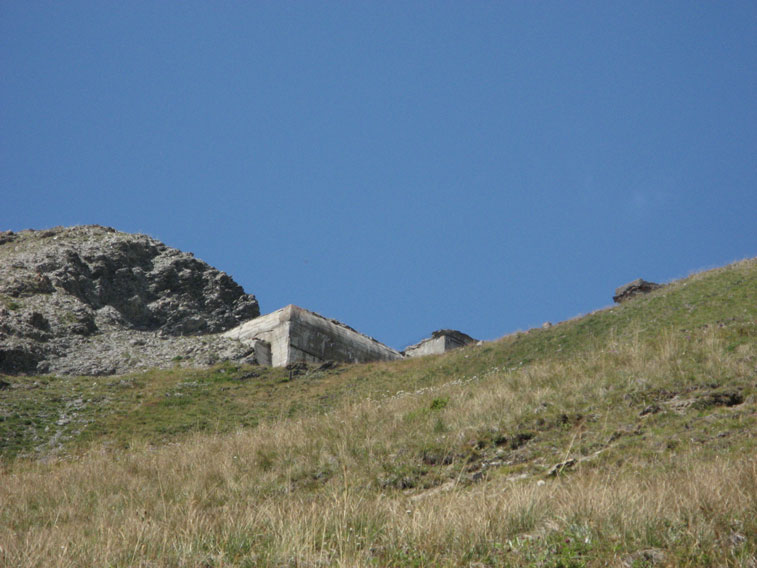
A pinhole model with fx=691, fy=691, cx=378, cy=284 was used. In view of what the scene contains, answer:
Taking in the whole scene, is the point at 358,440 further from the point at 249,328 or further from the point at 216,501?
the point at 249,328

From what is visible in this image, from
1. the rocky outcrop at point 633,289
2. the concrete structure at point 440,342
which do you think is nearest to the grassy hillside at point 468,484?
the rocky outcrop at point 633,289

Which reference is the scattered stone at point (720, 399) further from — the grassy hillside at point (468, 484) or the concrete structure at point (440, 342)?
the concrete structure at point (440, 342)

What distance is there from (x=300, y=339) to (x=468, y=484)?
3109 centimetres

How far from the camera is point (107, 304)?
43844 mm

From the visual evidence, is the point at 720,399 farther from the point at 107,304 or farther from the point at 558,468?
the point at 107,304

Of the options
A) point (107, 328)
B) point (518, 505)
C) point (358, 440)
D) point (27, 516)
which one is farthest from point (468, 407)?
point (107, 328)

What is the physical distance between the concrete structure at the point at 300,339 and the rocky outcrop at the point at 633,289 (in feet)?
47.4

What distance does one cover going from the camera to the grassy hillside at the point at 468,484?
16.4 ft

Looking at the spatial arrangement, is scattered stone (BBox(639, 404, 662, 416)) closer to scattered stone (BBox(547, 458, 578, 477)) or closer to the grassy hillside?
the grassy hillside

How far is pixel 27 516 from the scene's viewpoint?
8719 millimetres

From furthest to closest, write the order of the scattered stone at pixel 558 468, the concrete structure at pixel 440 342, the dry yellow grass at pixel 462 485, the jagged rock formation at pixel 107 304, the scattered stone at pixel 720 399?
the concrete structure at pixel 440 342, the jagged rock formation at pixel 107 304, the scattered stone at pixel 720 399, the scattered stone at pixel 558 468, the dry yellow grass at pixel 462 485

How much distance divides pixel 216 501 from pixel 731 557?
5.99 metres

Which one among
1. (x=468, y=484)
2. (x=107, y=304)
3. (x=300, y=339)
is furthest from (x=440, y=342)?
(x=468, y=484)

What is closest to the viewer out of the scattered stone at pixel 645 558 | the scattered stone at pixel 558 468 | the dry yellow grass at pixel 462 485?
the scattered stone at pixel 645 558
